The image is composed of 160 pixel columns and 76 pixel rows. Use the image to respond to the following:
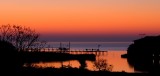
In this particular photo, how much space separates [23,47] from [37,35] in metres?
10.2

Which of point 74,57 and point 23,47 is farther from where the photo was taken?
point 74,57

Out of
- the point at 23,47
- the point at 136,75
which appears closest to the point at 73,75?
the point at 136,75

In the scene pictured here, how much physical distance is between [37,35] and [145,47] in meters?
21.3

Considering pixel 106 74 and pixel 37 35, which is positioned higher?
pixel 37 35

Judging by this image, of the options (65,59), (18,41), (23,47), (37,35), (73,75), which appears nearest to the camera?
(73,75)

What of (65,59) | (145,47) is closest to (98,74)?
(145,47)

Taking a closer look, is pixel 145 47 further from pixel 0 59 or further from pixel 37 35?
pixel 0 59

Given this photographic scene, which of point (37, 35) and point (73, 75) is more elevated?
point (37, 35)

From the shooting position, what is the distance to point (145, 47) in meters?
47.2

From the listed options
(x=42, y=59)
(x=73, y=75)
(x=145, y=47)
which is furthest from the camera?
(x=42, y=59)

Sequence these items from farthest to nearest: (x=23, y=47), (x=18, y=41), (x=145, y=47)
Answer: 1. (x=18, y=41)
2. (x=23, y=47)
3. (x=145, y=47)

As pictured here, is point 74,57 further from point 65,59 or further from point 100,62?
point 100,62

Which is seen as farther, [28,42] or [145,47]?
[28,42]

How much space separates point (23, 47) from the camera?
173 ft
